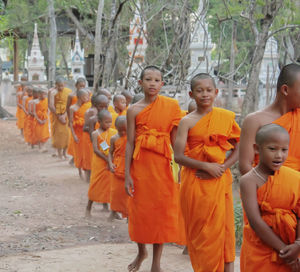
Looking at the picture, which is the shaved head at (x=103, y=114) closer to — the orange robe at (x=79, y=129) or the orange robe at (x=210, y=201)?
the orange robe at (x=79, y=129)

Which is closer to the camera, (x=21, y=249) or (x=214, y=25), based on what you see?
(x=21, y=249)

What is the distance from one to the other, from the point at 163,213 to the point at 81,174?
19.6ft

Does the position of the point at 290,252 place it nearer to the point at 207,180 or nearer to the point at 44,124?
the point at 207,180

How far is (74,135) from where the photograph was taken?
10969mm

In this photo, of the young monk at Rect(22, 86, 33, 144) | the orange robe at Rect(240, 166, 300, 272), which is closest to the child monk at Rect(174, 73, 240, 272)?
the orange robe at Rect(240, 166, 300, 272)

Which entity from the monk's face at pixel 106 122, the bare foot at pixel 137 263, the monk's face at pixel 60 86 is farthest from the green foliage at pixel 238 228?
the monk's face at pixel 60 86

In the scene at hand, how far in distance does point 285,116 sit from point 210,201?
1.07 m

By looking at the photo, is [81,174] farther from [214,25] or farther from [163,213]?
[214,25]

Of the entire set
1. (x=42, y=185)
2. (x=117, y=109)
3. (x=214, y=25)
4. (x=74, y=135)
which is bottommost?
(x=42, y=185)

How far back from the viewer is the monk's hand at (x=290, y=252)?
3121 mm

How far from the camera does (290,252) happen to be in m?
3.12

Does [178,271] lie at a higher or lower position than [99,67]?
lower

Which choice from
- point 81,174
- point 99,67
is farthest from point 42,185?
point 99,67

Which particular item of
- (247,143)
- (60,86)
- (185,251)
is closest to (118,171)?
(185,251)
